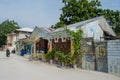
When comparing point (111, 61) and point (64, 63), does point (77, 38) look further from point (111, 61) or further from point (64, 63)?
point (111, 61)

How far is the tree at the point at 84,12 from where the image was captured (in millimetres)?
42156

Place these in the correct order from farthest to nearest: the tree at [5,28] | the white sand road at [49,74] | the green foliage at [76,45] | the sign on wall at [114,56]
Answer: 1. the tree at [5,28]
2. the green foliage at [76,45]
3. the sign on wall at [114,56]
4. the white sand road at [49,74]

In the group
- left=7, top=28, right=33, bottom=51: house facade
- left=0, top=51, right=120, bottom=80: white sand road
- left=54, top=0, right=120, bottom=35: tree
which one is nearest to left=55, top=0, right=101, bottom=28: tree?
left=54, top=0, right=120, bottom=35: tree

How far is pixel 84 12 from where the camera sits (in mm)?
43625

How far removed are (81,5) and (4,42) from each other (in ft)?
121

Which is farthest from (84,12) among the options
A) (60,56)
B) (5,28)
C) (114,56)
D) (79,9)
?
(5,28)

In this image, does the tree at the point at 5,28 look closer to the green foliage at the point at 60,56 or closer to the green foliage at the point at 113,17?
the green foliage at the point at 113,17

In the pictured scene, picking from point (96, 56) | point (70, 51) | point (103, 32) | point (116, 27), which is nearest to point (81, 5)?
point (116, 27)

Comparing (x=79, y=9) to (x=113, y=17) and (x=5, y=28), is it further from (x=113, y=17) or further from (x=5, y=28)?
(x=5, y=28)

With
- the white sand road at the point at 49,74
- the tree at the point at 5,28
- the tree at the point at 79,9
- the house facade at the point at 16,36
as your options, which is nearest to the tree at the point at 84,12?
the tree at the point at 79,9

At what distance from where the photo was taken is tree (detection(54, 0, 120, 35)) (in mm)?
42156

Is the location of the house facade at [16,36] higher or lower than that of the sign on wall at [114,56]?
higher

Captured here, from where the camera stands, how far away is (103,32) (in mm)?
27047

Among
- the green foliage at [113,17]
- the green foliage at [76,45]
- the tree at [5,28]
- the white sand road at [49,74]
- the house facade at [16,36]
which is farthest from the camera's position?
the tree at [5,28]
